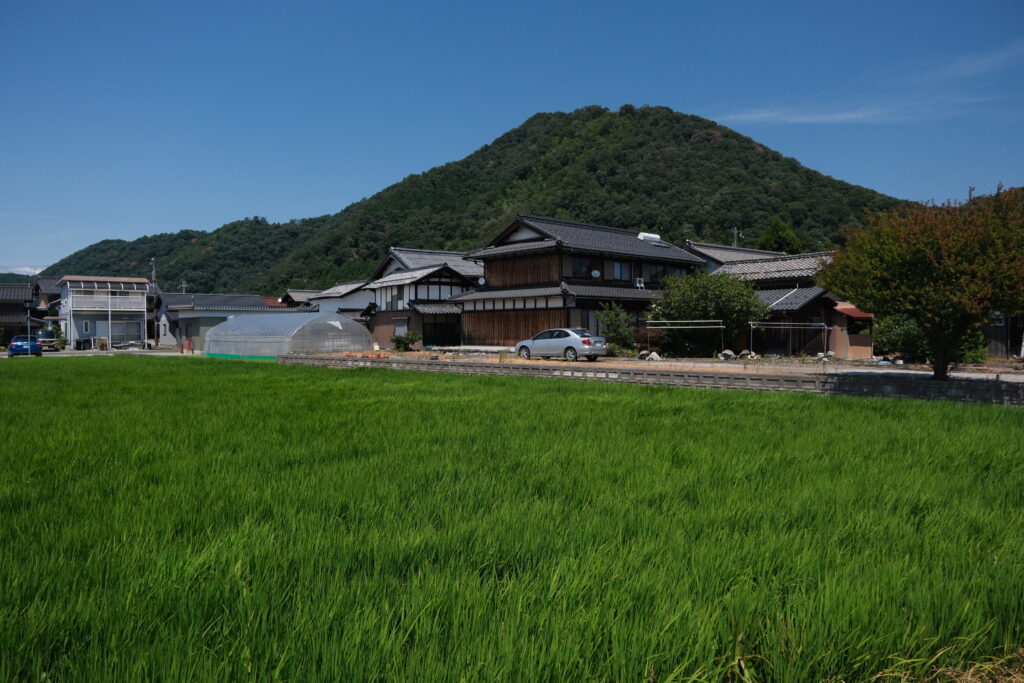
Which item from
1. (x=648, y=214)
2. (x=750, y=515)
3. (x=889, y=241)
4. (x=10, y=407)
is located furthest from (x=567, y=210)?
(x=750, y=515)

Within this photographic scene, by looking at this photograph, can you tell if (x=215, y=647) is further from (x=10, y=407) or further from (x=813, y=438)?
(x=10, y=407)

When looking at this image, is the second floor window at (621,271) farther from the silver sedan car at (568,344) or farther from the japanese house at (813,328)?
the silver sedan car at (568,344)

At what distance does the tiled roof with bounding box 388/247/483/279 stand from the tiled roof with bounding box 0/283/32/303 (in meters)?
31.0

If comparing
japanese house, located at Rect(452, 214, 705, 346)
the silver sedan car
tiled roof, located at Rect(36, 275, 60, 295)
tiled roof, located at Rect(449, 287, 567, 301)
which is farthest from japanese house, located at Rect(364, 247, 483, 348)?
tiled roof, located at Rect(36, 275, 60, 295)

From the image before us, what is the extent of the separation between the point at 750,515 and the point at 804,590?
1.06 meters

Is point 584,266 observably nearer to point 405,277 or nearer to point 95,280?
point 405,277

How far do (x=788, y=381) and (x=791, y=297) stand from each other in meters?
14.1

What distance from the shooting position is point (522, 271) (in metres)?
29.2

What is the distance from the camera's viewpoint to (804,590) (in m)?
2.79

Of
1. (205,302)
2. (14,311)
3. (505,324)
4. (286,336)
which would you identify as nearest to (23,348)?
(205,302)

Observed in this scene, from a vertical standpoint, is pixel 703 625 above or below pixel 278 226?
below

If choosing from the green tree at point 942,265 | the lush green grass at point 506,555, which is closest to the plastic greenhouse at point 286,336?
the lush green grass at point 506,555

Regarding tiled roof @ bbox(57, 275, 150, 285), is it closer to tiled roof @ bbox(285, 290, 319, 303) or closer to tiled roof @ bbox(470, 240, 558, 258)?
tiled roof @ bbox(285, 290, 319, 303)

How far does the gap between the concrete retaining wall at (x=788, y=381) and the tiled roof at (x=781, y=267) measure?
12.4 m
